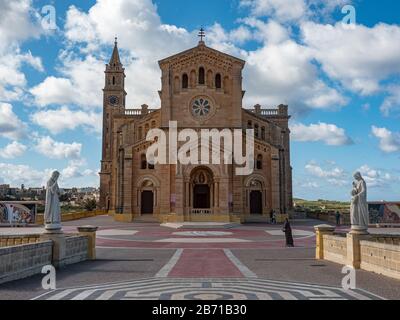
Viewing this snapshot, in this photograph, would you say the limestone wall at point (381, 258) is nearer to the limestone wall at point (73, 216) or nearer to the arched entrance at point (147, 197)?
the limestone wall at point (73, 216)

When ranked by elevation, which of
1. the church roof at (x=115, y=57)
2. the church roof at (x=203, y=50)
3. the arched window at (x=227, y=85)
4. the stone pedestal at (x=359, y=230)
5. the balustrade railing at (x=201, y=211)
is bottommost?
the balustrade railing at (x=201, y=211)

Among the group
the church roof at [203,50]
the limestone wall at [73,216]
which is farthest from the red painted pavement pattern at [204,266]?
the church roof at [203,50]

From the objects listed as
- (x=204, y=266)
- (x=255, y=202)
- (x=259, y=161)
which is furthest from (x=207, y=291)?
(x=259, y=161)

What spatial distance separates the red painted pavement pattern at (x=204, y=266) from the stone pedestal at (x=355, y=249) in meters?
4.39

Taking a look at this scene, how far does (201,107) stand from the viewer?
5262cm

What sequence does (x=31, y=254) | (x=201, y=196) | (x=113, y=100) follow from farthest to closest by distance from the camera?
(x=113, y=100) → (x=201, y=196) → (x=31, y=254)

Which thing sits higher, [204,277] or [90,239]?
[90,239]

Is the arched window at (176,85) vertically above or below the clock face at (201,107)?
above

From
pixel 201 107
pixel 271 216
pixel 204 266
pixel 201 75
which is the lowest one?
pixel 204 266

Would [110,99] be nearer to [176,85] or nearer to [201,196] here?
[176,85]

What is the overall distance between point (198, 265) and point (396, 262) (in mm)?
7653

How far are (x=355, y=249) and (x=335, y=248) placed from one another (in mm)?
2242

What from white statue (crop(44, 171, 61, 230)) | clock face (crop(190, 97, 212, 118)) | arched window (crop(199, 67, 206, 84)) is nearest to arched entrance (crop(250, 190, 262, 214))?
clock face (crop(190, 97, 212, 118))

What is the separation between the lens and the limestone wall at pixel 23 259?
12977 mm
